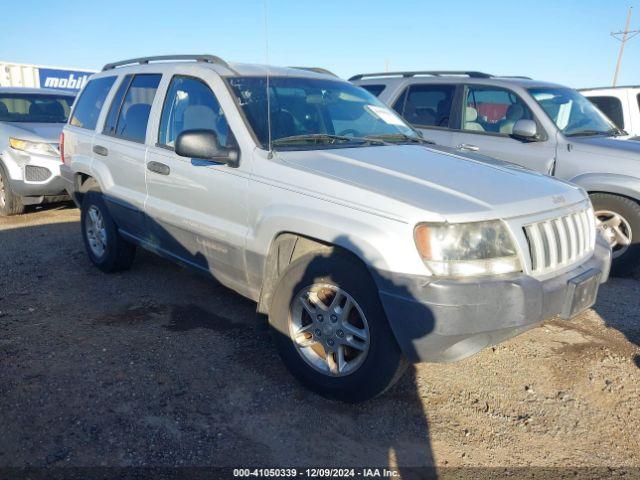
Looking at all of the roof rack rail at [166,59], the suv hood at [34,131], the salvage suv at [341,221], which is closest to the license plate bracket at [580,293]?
the salvage suv at [341,221]

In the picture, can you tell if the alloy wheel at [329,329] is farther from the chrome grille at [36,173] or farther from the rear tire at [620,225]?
the chrome grille at [36,173]

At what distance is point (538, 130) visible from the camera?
5.57 meters

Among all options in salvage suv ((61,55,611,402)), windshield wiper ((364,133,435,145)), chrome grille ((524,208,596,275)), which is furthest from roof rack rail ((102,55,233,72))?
chrome grille ((524,208,596,275))

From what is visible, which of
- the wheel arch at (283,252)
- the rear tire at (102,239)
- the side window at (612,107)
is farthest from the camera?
the side window at (612,107)

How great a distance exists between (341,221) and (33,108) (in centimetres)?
769

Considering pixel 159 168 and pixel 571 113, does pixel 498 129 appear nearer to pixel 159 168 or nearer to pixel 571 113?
pixel 571 113

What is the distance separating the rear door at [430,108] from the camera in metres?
6.18

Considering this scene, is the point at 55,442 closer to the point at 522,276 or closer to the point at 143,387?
the point at 143,387

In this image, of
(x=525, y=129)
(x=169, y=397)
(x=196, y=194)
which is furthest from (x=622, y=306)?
(x=169, y=397)

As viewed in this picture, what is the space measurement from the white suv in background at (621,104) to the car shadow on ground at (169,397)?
6.38 metres

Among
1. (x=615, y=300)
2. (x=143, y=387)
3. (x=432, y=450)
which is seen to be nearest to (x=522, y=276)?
(x=432, y=450)

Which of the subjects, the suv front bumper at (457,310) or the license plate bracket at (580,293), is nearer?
the suv front bumper at (457,310)

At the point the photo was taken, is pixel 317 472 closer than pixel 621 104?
Yes

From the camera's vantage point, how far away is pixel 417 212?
2.49m
